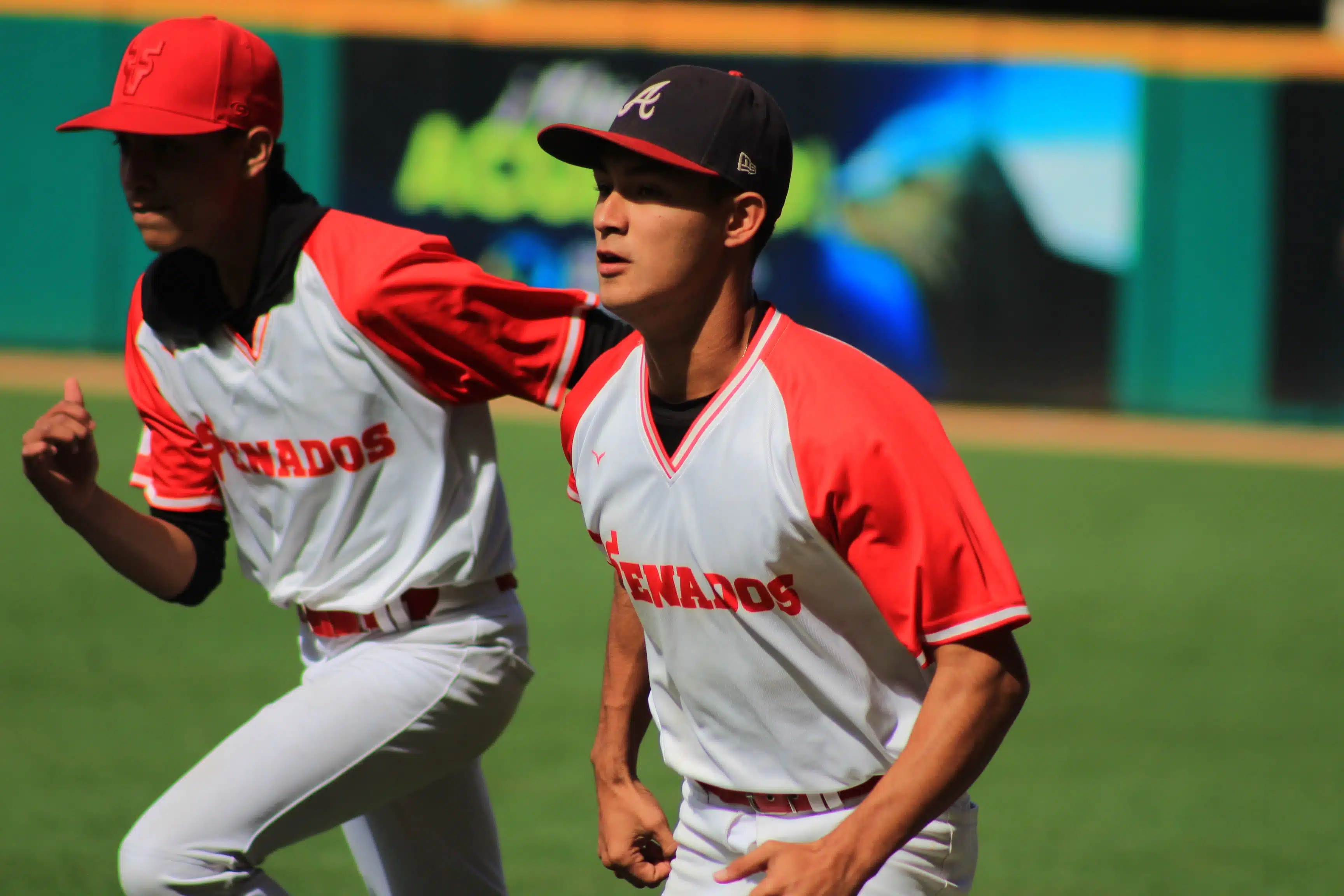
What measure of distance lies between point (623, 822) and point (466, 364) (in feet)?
3.62

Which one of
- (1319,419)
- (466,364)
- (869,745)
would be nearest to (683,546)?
(869,745)

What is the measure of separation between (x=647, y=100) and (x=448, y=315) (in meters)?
0.92

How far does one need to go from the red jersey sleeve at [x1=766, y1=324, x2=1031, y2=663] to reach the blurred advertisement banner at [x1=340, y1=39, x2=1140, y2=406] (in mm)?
12666

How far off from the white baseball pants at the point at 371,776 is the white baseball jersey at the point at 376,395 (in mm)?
153

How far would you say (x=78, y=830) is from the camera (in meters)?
5.41

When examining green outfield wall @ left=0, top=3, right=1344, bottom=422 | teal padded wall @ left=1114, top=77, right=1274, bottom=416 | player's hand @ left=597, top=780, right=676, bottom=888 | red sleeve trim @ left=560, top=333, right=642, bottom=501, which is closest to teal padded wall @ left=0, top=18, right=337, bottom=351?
green outfield wall @ left=0, top=3, right=1344, bottom=422

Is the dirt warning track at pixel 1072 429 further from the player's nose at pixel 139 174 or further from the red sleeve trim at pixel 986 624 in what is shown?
the red sleeve trim at pixel 986 624

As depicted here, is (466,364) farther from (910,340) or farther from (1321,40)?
(1321,40)

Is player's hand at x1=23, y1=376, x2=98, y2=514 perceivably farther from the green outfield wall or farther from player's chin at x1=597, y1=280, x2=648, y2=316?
the green outfield wall

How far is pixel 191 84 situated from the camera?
3.50 m

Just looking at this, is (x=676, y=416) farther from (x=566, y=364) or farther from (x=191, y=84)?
(x=191, y=84)

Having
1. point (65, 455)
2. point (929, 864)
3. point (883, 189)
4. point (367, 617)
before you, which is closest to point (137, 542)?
point (65, 455)

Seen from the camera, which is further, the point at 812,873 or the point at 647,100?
the point at 647,100

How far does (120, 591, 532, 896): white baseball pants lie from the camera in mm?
3084
